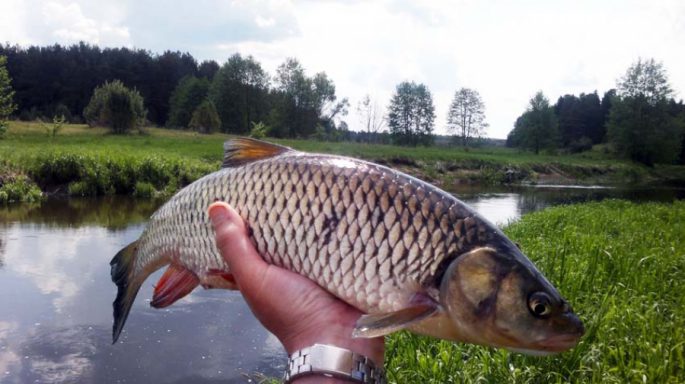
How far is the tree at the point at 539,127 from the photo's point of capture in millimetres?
70750

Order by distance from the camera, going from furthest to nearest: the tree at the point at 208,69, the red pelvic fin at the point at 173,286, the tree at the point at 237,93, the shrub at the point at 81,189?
the tree at the point at 208,69, the tree at the point at 237,93, the shrub at the point at 81,189, the red pelvic fin at the point at 173,286

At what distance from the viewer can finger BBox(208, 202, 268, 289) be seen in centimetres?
190

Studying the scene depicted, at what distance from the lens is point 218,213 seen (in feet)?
6.41

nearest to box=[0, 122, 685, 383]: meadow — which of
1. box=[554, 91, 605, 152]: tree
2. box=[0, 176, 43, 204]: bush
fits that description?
box=[0, 176, 43, 204]: bush

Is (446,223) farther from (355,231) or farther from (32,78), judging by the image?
(32,78)

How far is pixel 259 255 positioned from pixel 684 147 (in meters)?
82.8

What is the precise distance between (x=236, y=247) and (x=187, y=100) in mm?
70275

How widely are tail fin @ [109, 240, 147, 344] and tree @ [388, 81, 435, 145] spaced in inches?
2855

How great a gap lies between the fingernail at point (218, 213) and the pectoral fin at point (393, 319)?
1.91 ft

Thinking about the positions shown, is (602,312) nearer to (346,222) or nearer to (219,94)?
(346,222)

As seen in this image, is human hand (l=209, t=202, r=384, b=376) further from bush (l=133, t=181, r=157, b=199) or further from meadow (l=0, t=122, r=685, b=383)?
bush (l=133, t=181, r=157, b=199)

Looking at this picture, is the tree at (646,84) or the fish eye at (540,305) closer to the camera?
the fish eye at (540,305)

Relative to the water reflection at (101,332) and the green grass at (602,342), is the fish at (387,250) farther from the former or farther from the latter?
the water reflection at (101,332)

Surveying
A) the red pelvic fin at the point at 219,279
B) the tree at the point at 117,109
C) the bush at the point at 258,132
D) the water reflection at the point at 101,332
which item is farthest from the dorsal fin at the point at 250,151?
the tree at the point at 117,109
